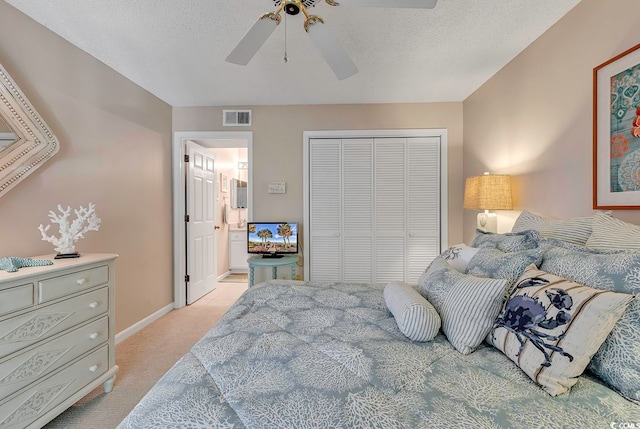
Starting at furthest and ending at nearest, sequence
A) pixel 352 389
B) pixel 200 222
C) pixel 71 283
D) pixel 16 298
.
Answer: pixel 200 222, pixel 71 283, pixel 16 298, pixel 352 389

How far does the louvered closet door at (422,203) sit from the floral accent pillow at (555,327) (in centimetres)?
230

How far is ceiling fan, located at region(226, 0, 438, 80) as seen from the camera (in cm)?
127

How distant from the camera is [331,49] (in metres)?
1.60

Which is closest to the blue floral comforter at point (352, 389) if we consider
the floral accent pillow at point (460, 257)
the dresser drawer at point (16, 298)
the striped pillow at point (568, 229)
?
the floral accent pillow at point (460, 257)

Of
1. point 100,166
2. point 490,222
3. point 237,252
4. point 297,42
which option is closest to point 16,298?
point 100,166

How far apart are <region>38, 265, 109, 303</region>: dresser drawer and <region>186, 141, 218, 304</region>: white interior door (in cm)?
172

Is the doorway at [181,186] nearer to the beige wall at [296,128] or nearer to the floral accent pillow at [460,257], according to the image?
the beige wall at [296,128]

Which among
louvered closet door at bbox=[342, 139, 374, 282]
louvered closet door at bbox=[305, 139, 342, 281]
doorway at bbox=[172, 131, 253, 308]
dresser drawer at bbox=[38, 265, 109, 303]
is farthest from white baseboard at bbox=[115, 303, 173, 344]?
louvered closet door at bbox=[342, 139, 374, 282]

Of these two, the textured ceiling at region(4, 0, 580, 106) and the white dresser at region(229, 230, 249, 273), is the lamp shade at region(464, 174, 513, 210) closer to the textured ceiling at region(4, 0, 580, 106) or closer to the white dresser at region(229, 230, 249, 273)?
the textured ceiling at region(4, 0, 580, 106)

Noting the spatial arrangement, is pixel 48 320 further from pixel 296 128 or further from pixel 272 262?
pixel 296 128

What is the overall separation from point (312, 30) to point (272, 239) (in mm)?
2211

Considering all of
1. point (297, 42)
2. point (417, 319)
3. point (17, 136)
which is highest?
point (297, 42)

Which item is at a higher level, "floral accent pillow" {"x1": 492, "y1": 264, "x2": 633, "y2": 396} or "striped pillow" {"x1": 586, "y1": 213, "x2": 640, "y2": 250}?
"striped pillow" {"x1": 586, "y1": 213, "x2": 640, "y2": 250}

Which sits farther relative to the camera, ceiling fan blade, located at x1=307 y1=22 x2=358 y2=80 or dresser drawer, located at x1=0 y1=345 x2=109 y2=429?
ceiling fan blade, located at x1=307 y1=22 x2=358 y2=80
